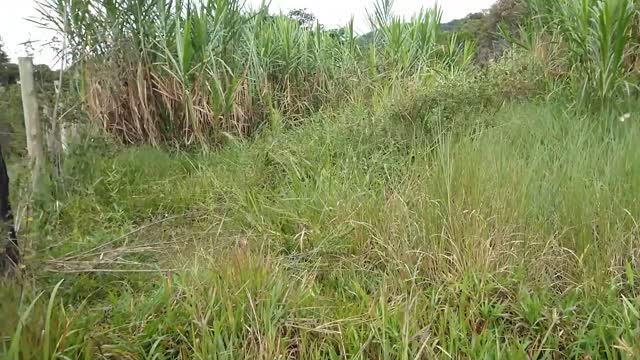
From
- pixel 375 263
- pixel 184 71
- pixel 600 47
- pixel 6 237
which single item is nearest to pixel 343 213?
pixel 375 263

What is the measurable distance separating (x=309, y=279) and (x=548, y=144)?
1.81 metres

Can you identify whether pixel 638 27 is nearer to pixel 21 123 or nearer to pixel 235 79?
pixel 235 79

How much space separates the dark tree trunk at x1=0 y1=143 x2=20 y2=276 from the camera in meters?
2.00

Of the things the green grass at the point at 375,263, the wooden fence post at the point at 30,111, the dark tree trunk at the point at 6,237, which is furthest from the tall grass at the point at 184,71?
the dark tree trunk at the point at 6,237

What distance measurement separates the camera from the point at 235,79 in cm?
563

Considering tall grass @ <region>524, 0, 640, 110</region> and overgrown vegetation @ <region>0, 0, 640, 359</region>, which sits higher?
tall grass @ <region>524, 0, 640, 110</region>

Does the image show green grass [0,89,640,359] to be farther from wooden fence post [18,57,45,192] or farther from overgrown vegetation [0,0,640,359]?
wooden fence post [18,57,45,192]

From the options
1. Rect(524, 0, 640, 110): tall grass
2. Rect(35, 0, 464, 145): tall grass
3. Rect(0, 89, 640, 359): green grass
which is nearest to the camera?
Rect(0, 89, 640, 359): green grass

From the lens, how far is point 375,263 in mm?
2373

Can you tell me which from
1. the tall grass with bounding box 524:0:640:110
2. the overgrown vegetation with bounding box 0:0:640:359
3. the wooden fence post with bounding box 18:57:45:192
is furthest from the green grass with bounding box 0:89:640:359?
the tall grass with bounding box 524:0:640:110

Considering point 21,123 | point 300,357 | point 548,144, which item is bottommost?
point 300,357

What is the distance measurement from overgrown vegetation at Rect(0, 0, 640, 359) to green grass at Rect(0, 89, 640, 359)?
10 millimetres

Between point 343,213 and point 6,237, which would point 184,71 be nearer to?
point 343,213

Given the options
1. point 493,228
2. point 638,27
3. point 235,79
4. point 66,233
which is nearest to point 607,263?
point 493,228
